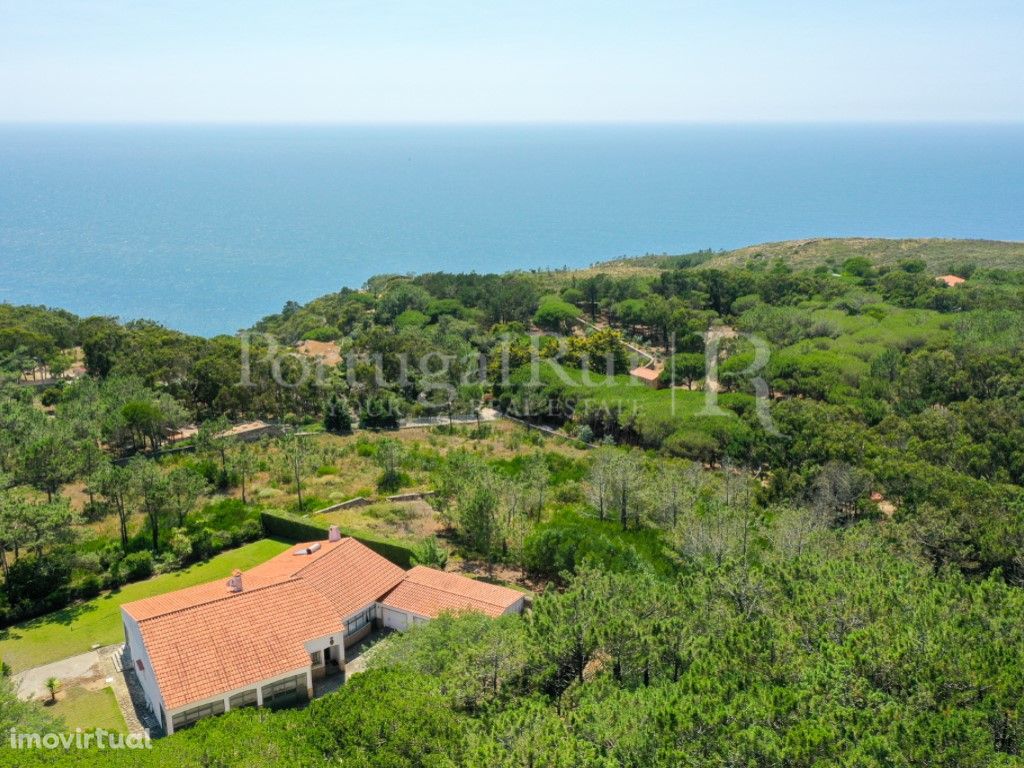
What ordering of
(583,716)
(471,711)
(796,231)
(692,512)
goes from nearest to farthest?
(583,716)
(471,711)
(692,512)
(796,231)

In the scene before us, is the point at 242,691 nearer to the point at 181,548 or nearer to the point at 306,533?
the point at 181,548

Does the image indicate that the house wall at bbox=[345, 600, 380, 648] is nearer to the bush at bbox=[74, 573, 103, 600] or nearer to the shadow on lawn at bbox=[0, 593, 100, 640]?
the shadow on lawn at bbox=[0, 593, 100, 640]

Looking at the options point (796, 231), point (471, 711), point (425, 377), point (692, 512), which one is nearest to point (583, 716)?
point (471, 711)

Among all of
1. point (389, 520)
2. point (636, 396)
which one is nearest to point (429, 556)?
point (389, 520)

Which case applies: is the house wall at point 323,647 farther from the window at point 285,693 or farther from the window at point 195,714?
the window at point 195,714

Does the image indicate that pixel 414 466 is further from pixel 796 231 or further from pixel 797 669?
pixel 796 231

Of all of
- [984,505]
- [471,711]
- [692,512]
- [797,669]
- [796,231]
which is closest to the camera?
[797,669]
